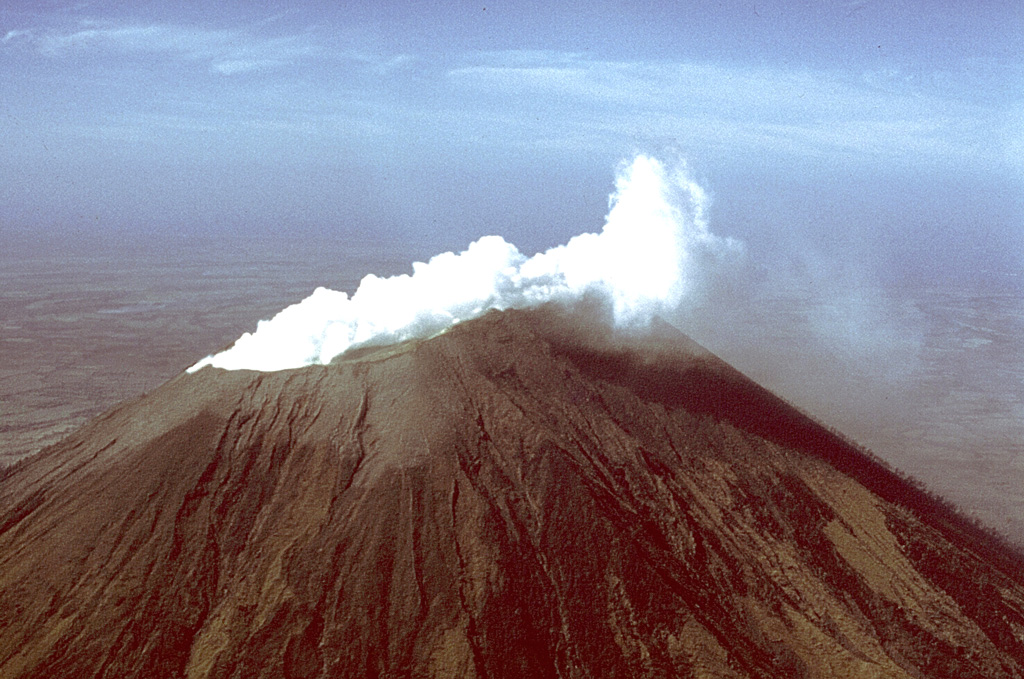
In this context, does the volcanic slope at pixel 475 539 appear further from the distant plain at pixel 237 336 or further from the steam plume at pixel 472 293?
the distant plain at pixel 237 336

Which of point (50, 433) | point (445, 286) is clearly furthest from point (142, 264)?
point (445, 286)

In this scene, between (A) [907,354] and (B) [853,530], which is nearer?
(B) [853,530]

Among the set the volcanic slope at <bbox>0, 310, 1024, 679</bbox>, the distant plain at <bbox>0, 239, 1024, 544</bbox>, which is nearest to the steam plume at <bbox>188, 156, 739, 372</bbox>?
the volcanic slope at <bbox>0, 310, 1024, 679</bbox>

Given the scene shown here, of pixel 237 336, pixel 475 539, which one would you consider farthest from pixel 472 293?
pixel 237 336

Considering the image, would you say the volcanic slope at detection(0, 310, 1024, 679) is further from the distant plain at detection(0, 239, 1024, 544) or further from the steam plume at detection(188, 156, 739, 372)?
the distant plain at detection(0, 239, 1024, 544)

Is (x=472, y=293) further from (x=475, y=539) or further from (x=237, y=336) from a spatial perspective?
(x=237, y=336)

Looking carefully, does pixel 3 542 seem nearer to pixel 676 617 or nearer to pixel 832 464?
pixel 676 617

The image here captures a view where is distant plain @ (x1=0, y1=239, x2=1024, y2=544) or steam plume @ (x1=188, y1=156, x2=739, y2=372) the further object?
distant plain @ (x1=0, y1=239, x2=1024, y2=544)

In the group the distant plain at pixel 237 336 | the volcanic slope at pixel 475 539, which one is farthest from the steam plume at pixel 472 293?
the distant plain at pixel 237 336
